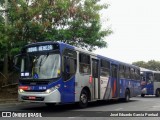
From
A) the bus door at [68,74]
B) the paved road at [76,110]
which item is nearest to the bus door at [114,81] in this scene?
the paved road at [76,110]

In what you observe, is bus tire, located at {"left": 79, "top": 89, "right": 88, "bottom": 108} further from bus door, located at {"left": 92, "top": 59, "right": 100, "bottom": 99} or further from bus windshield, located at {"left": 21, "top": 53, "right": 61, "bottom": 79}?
bus windshield, located at {"left": 21, "top": 53, "right": 61, "bottom": 79}

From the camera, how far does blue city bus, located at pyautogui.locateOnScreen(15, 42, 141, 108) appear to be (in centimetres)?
1384

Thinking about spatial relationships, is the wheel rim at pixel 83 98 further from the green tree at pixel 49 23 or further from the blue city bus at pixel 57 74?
the green tree at pixel 49 23

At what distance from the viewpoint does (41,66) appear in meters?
14.2

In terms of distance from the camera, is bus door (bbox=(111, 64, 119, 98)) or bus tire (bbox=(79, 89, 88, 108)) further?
bus door (bbox=(111, 64, 119, 98))

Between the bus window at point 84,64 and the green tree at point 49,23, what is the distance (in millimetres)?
4393

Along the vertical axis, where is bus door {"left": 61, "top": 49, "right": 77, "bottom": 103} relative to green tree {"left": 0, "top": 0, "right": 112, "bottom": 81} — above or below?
below

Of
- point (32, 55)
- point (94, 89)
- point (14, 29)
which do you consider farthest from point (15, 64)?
point (14, 29)

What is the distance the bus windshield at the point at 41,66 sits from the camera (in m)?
14.0

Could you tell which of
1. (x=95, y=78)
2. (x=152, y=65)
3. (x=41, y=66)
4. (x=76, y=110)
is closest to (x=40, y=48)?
(x=41, y=66)

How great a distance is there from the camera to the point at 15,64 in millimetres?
15266

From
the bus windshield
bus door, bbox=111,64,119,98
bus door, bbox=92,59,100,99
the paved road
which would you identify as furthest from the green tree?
the bus windshield

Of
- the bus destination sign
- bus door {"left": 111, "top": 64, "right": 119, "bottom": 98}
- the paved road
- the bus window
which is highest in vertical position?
the bus destination sign

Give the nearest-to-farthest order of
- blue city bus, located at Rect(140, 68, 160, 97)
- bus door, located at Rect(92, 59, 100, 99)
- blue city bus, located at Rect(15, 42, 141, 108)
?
blue city bus, located at Rect(15, 42, 141, 108), bus door, located at Rect(92, 59, 100, 99), blue city bus, located at Rect(140, 68, 160, 97)
